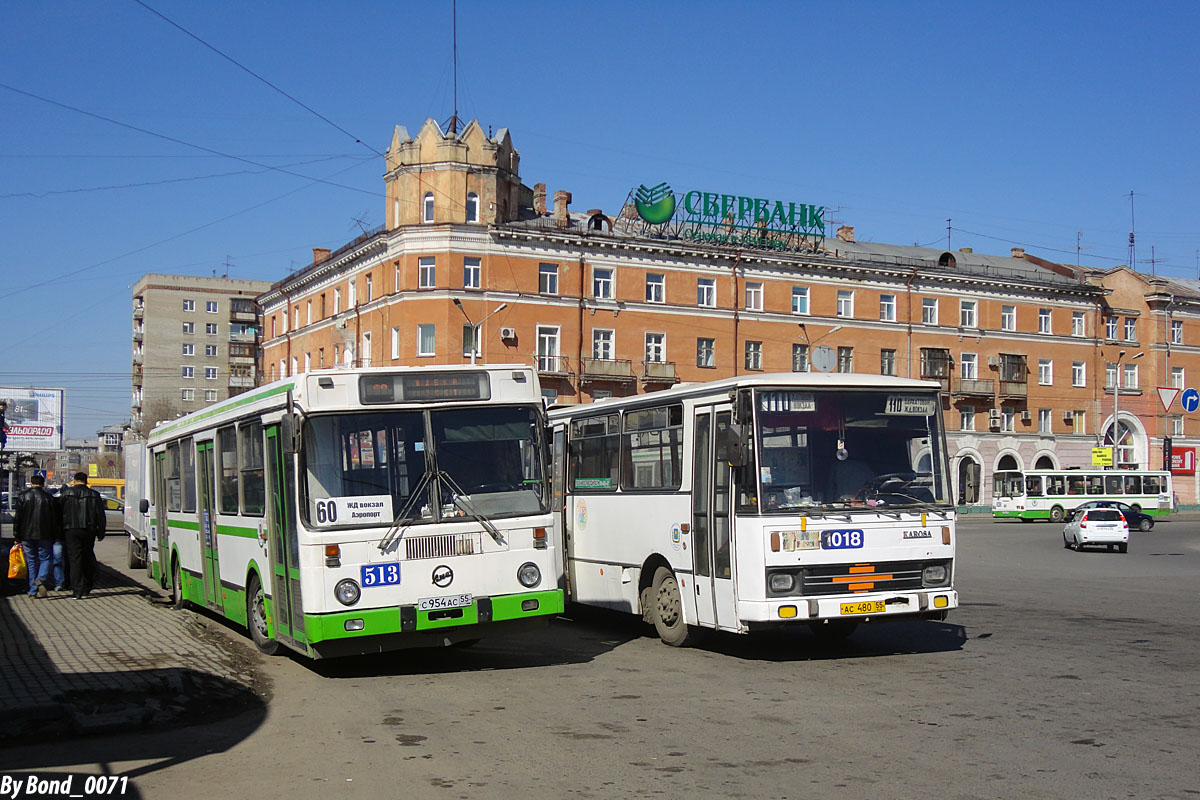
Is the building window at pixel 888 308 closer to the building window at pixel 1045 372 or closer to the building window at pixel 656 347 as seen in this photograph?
the building window at pixel 1045 372

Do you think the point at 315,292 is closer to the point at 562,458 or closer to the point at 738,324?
the point at 738,324

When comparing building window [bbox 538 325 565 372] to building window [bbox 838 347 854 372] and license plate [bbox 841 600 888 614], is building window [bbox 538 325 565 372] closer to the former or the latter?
building window [bbox 838 347 854 372]

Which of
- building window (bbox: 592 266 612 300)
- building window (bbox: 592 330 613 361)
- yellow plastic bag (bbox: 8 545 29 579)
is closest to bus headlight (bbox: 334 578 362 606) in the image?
yellow plastic bag (bbox: 8 545 29 579)

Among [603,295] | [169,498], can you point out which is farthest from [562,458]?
[603,295]

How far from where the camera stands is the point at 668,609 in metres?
14.0

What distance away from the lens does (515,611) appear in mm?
11828

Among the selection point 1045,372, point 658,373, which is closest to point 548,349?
point 658,373

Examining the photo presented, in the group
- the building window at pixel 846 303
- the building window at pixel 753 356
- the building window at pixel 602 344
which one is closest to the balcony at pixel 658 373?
the building window at pixel 602 344

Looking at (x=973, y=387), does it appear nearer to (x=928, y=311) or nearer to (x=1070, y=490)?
(x=928, y=311)

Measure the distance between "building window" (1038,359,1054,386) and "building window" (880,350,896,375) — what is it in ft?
34.5

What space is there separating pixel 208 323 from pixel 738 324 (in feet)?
241

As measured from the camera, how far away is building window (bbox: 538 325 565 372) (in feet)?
192

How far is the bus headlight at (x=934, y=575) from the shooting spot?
40.9 feet

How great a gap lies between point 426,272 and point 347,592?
156 ft
